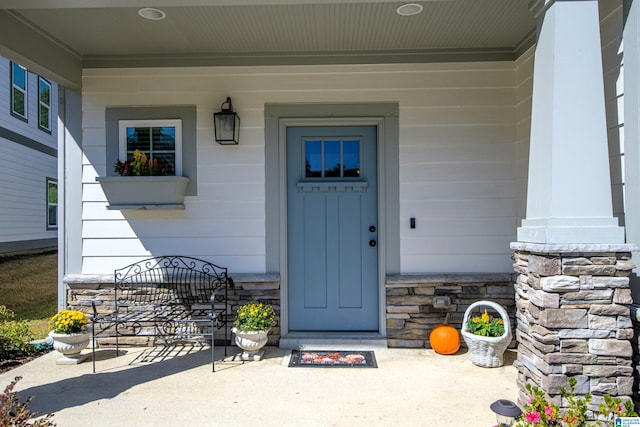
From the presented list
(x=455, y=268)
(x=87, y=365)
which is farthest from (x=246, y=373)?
(x=455, y=268)

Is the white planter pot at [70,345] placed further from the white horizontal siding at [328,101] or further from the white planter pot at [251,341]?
the white planter pot at [251,341]

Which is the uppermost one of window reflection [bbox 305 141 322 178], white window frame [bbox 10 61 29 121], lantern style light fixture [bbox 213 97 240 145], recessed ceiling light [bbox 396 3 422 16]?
white window frame [bbox 10 61 29 121]

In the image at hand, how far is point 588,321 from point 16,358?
4.37 metres

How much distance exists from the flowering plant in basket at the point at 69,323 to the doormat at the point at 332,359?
1.81 metres

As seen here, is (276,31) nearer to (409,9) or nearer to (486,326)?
(409,9)

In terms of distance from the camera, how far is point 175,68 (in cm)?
402

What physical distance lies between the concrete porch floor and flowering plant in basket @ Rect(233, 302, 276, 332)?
297mm

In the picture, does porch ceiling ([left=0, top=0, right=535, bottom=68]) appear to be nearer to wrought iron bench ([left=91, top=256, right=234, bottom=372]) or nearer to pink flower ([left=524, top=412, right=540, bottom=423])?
wrought iron bench ([left=91, top=256, right=234, bottom=372])

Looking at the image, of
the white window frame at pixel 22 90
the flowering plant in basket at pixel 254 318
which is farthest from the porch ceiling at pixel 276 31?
the white window frame at pixel 22 90

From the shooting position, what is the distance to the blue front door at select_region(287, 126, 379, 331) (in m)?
4.02

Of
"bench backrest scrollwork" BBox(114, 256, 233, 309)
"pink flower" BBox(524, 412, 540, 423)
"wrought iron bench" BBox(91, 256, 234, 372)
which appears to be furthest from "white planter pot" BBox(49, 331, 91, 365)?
"pink flower" BBox(524, 412, 540, 423)

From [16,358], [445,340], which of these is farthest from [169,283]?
[445,340]

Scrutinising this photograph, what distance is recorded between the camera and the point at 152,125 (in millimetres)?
4055

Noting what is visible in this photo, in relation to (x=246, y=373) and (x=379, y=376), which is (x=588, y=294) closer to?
(x=379, y=376)
